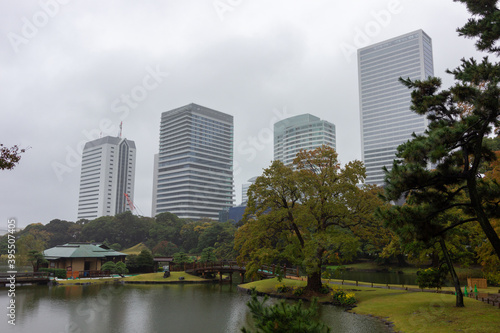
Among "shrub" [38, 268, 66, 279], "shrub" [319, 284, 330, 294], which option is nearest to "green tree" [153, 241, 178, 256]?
"shrub" [38, 268, 66, 279]

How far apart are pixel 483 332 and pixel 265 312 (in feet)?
35.0

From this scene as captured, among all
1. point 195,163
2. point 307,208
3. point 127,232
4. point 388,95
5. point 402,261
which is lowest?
point 402,261

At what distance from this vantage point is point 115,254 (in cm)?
4900

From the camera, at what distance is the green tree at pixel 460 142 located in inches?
419

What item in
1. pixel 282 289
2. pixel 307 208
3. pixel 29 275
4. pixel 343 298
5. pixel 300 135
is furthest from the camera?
pixel 300 135

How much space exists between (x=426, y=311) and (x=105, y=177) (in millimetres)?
167016

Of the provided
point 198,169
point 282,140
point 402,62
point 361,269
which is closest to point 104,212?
point 198,169

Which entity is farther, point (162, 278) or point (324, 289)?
point (162, 278)

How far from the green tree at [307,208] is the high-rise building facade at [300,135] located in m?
139

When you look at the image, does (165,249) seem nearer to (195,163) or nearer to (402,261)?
(402,261)

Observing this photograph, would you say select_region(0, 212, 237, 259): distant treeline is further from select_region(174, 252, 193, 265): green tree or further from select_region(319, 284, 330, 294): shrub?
select_region(319, 284, 330, 294): shrub

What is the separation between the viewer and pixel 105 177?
546ft

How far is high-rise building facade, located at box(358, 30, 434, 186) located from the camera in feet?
481

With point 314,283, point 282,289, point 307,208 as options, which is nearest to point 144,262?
point 282,289
